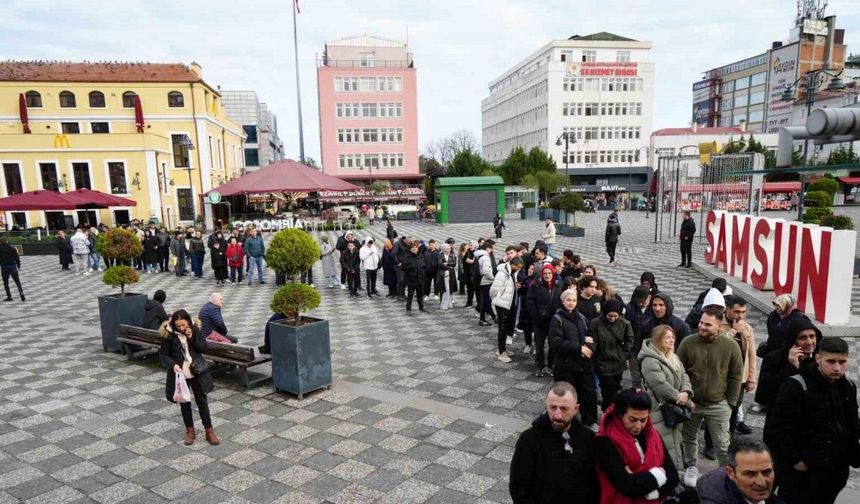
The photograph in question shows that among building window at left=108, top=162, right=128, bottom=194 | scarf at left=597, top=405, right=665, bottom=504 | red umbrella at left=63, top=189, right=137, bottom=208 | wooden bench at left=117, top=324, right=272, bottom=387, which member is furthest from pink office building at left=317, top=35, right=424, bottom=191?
scarf at left=597, top=405, right=665, bottom=504

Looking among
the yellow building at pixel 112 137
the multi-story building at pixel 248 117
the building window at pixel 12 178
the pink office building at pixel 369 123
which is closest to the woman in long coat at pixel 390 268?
the yellow building at pixel 112 137

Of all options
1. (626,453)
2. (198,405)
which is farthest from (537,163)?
(626,453)

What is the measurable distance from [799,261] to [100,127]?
47.0 m

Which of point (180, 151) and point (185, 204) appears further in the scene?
point (180, 151)

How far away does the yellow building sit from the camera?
35.3m

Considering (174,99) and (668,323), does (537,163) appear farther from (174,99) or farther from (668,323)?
(668,323)

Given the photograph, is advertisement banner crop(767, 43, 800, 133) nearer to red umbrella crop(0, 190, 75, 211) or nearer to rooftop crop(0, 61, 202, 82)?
rooftop crop(0, 61, 202, 82)

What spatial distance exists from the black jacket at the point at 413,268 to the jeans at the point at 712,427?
25.5ft

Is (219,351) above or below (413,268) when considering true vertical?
below

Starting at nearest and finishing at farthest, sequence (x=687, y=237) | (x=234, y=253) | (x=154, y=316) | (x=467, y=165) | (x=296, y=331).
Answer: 1. (x=296, y=331)
2. (x=154, y=316)
3. (x=687, y=237)
4. (x=234, y=253)
5. (x=467, y=165)

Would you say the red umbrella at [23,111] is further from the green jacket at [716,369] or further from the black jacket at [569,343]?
the green jacket at [716,369]

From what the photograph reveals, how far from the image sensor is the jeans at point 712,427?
463 centimetres

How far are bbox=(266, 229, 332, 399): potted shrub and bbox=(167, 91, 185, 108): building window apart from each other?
40768 millimetres

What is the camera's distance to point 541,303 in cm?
729
